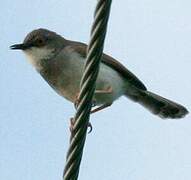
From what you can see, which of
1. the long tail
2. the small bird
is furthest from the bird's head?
the long tail

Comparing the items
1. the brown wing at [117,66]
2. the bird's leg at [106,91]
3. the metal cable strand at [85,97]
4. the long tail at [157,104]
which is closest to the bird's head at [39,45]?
the brown wing at [117,66]

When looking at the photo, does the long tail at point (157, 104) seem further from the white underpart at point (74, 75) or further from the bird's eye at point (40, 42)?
the bird's eye at point (40, 42)

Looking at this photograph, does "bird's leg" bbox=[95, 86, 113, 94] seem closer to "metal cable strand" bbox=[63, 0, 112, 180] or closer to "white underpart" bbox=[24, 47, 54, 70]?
"white underpart" bbox=[24, 47, 54, 70]

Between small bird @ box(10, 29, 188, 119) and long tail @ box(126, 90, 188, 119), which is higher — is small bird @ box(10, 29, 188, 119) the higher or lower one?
the higher one

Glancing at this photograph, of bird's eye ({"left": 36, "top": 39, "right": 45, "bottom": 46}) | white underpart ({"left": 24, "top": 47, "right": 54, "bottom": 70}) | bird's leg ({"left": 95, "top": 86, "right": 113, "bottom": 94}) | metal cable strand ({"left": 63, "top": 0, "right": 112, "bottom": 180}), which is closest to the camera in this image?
metal cable strand ({"left": 63, "top": 0, "right": 112, "bottom": 180})

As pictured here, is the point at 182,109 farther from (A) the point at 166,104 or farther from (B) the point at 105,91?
(B) the point at 105,91

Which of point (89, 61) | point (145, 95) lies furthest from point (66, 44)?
point (89, 61)

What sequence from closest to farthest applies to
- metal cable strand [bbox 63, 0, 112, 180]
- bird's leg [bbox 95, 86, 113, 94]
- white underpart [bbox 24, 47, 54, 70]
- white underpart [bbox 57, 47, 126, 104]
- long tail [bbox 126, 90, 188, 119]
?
metal cable strand [bbox 63, 0, 112, 180] < white underpart [bbox 57, 47, 126, 104] < bird's leg [bbox 95, 86, 113, 94] < white underpart [bbox 24, 47, 54, 70] < long tail [bbox 126, 90, 188, 119]

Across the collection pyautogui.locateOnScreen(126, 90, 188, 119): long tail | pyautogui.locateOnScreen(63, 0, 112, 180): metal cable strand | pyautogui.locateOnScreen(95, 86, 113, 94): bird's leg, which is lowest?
pyautogui.locateOnScreen(126, 90, 188, 119): long tail

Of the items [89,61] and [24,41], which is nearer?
[89,61]
